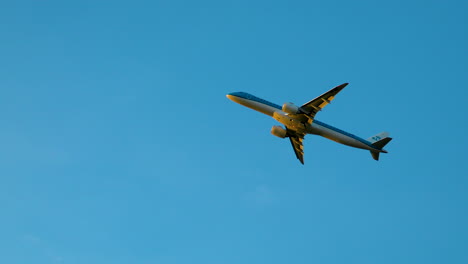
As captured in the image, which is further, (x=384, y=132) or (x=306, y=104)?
(x=384, y=132)

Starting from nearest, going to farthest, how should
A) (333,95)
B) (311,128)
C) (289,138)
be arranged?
(333,95)
(311,128)
(289,138)

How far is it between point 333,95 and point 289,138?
14842 mm

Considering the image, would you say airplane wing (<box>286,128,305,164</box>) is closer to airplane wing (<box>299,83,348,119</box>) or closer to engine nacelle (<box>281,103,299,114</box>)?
airplane wing (<box>299,83,348,119</box>)

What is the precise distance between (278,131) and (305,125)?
5855 mm

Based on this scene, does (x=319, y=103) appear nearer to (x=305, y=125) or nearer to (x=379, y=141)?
(x=305, y=125)

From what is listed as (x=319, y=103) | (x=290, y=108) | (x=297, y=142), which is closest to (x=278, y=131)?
(x=297, y=142)

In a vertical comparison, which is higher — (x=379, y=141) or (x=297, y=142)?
(x=297, y=142)

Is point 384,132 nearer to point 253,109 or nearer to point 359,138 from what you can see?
point 359,138

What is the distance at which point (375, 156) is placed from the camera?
9950 cm

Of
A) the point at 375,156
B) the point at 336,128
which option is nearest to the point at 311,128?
the point at 336,128

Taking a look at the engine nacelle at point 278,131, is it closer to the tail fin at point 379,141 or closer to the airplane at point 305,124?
the airplane at point 305,124

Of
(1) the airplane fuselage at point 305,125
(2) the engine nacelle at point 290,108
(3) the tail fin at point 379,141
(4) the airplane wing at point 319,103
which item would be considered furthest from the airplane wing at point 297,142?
(3) the tail fin at point 379,141

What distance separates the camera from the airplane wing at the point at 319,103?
90750 millimetres

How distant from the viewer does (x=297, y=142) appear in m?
105
